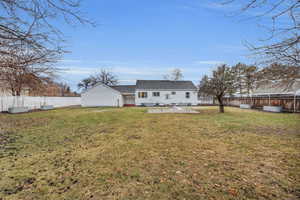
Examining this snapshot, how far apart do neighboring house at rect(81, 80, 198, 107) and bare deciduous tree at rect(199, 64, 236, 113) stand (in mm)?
11794

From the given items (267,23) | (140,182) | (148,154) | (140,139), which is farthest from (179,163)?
(267,23)

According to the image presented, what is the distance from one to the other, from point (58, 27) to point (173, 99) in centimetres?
2343

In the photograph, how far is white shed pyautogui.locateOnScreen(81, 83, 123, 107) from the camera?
2344 cm

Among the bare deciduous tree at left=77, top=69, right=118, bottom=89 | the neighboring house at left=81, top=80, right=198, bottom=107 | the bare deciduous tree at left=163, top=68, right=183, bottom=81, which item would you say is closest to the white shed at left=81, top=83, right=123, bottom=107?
the neighboring house at left=81, top=80, right=198, bottom=107

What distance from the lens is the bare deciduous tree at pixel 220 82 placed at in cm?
1195

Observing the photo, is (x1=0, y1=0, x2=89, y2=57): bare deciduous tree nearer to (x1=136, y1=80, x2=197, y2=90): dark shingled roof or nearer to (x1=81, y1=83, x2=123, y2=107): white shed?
(x1=81, y1=83, x2=123, y2=107): white shed

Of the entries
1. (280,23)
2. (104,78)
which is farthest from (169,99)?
(280,23)

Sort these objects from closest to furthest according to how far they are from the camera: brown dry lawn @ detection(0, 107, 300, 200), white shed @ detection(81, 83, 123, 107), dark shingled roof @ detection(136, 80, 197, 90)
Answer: brown dry lawn @ detection(0, 107, 300, 200) → white shed @ detection(81, 83, 123, 107) → dark shingled roof @ detection(136, 80, 197, 90)

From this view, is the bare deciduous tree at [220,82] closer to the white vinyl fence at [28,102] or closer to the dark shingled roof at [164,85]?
the dark shingled roof at [164,85]

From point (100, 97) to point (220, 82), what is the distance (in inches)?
741

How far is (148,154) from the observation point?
3553 millimetres

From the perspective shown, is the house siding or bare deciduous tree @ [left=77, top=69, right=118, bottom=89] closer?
the house siding

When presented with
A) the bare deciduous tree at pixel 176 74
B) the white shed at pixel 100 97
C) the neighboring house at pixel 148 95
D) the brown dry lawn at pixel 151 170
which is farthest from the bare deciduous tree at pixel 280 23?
the bare deciduous tree at pixel 176 74

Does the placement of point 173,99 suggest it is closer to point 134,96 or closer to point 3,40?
point 134,96
